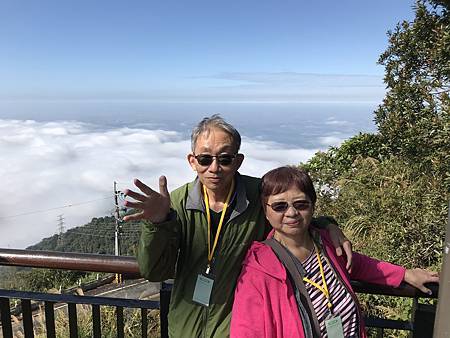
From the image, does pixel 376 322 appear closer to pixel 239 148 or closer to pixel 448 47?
pixel 239 148

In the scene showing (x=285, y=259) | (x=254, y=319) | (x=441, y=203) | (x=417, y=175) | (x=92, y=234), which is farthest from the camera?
(x=92, y=234)

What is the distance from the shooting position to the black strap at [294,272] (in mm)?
1426

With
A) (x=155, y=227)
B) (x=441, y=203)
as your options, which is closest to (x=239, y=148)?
(x=155, y=227)

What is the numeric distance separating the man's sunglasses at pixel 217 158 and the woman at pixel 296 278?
17 centimetres

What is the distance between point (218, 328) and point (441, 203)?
150 inches

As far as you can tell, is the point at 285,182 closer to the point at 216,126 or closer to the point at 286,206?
the point at 286,206

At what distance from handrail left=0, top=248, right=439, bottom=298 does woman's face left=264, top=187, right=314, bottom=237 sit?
0.38 m

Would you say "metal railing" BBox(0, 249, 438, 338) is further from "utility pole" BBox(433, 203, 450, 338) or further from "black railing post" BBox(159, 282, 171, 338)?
"utility pole" BBox(433, 203, 450, 338)

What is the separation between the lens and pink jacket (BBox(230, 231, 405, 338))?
1378 mm

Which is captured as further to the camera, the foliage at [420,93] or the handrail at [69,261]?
the foliage at [420,93]

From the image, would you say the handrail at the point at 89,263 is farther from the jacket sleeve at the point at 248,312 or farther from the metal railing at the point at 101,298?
the jacket sleeve at the point at 248,312

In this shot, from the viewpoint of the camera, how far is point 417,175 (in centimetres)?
595

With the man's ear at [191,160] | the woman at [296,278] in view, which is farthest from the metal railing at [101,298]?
the man's ear at [191,160]

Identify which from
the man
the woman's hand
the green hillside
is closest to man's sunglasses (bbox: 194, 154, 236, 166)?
the man
